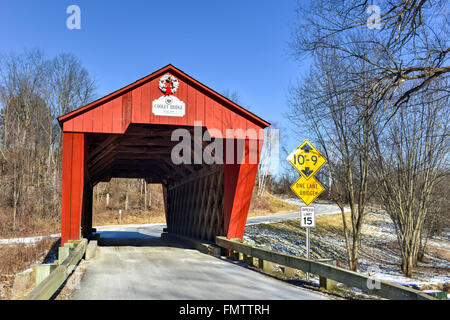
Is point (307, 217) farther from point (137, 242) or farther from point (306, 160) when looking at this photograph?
point (137, 242)

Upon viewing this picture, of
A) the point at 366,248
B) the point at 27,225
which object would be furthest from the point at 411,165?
the point at 27,225

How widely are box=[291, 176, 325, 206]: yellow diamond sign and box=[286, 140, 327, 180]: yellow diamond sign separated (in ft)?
0.34

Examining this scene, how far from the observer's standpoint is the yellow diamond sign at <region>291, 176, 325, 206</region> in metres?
7.62

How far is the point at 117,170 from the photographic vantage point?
1888 cm

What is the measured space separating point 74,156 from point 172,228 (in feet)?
33.5

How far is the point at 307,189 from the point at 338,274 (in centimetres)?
235

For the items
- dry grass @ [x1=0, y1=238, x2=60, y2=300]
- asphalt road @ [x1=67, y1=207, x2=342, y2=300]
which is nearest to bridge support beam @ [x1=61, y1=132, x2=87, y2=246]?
asphalt road @ [x1=67, y1=207, x2=342, y2=300]

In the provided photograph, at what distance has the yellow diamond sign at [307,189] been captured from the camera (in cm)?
762

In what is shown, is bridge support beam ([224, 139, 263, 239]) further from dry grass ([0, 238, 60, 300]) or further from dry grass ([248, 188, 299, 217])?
dry grass ([248, 188, 299, 217])

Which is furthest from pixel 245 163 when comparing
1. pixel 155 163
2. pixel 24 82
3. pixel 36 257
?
pixel 24 82

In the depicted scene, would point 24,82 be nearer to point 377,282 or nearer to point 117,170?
point 117,170

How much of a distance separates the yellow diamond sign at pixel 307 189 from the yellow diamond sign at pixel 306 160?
0.10 m

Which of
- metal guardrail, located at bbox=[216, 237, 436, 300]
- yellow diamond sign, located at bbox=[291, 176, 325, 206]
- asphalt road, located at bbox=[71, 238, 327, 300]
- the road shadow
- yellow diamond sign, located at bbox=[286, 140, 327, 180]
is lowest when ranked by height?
the road shadow

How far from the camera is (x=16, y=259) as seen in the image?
38.1 feet
